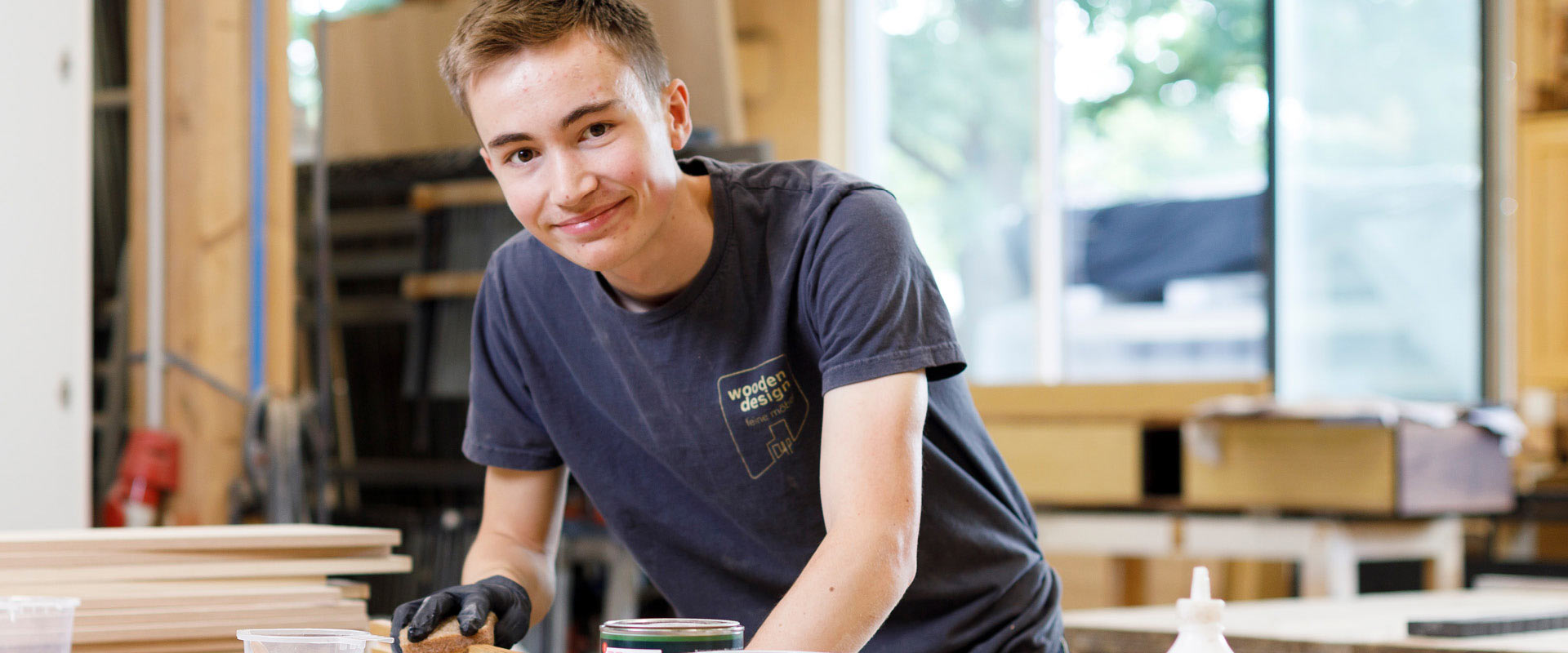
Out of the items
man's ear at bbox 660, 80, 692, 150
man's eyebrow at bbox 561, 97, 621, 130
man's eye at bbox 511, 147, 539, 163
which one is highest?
man's ear at bbox 660, 80, 692, 150

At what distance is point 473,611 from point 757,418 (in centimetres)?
33

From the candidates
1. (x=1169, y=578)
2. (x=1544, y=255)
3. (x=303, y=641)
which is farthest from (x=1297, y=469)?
(x=303, y=641)

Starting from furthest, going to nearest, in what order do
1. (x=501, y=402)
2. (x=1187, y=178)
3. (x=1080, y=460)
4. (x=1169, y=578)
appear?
(x=1187, y=178) → (x=1169, y=578) → (x=1080, y=460) → (x=501, y=402)

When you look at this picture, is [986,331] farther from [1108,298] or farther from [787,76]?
[787,76]

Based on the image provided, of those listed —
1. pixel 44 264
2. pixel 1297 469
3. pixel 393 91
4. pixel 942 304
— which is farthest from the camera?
pixel 393 91

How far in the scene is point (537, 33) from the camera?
127cm

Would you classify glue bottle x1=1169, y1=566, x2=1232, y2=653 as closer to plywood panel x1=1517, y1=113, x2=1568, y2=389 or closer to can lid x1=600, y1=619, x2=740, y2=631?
can lid x1=600, y1=619, x2=740, y2=631

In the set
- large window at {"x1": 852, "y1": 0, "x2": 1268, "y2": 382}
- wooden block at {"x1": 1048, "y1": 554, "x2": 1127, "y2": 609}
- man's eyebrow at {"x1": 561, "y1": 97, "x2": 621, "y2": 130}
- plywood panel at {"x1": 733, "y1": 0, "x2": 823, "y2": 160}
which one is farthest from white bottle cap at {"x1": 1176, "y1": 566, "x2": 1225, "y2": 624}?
plywood panel at {"x1": 733, "y1": 0, "x2": 823, "y2": 160}

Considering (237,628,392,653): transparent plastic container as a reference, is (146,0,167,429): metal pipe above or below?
above

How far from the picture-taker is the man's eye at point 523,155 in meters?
1.30

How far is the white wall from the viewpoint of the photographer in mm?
2688

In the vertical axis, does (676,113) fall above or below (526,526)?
above

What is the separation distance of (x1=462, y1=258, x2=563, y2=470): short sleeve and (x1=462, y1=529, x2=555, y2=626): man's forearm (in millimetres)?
84

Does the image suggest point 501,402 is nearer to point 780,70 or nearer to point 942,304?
point 942,304
